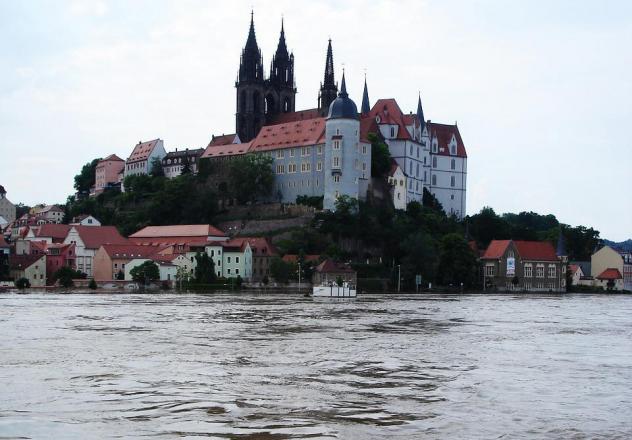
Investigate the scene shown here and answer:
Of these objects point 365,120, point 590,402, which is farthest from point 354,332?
point 365,120

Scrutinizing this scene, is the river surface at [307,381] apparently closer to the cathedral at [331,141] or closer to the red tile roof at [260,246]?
the red tile roof at [260,246]

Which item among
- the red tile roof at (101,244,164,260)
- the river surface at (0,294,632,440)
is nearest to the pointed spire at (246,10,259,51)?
the red tile roof at (101,244,164,260)

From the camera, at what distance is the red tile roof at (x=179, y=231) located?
12301 centimetres

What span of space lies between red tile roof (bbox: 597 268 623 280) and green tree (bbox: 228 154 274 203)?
5726cm

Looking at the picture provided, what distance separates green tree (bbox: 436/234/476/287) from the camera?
115750mm

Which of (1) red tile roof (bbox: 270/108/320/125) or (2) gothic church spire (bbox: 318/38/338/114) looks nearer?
(1) red tile roof (bbox: 270/108/320/125)

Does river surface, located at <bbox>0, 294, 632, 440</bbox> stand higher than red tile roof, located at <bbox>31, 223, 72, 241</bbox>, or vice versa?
red tile roof, located at <bbox>31, 223, 72, 241</bbox>

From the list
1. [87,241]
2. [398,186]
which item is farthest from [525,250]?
[87,241]

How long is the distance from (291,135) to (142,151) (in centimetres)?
4032

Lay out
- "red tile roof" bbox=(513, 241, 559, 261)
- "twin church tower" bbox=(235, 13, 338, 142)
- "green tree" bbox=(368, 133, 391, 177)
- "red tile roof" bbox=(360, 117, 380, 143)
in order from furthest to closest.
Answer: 1. "twin church tower" bbox=(235, 13, 338, 142)
2. "red tile roof" bbox=(513, 241, 559, 261)
3. "red tile roof" bbox=(360, 117, 380, 143)
4. "green tree" bbox=(368, 133, 391, 177)

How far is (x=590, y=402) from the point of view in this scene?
2417 cm

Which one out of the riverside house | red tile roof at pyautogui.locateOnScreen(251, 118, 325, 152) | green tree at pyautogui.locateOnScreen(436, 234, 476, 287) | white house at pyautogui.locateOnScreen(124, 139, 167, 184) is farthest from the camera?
white house at pyautogui.locateOnScreen(124, 139, 167, 184)

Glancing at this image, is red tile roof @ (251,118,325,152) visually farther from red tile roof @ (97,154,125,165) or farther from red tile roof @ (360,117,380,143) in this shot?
red tile roof @ (97,154,125,165)

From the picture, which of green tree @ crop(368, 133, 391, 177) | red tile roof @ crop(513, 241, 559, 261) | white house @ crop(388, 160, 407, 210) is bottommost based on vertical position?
red tile roof @ crop(513, 241, 559, 261)
